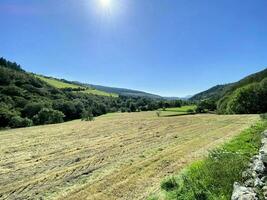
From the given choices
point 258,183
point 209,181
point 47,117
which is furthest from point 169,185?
point 47,117

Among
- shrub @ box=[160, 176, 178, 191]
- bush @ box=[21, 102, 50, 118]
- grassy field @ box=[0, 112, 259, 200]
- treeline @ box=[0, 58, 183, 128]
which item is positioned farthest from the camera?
bush @ box=[21, 102, 50, 118]

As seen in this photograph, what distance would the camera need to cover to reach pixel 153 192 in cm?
1298

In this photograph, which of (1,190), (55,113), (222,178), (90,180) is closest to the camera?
(222,178)

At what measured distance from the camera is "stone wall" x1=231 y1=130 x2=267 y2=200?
9.14 metres

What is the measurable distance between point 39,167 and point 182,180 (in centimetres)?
872

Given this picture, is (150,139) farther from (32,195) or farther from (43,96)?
(43,96)

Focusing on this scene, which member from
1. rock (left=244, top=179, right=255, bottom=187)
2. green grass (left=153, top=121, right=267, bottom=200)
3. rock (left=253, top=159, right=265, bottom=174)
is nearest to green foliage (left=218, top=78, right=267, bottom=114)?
green grass (left=153, top=121, right=267, bottom=200)

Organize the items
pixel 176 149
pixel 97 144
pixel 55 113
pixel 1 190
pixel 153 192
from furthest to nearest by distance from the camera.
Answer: pixel 55 113 → pixel 97 144 → pixel 176 149 → pixel 1 190 → pixel 153 192

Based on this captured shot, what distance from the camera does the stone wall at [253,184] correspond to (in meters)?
9.14

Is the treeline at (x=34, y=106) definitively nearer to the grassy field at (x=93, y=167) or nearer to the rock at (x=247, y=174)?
the grassy field at (x=93, y=167)

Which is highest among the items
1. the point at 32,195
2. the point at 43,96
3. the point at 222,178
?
the point at 43,96

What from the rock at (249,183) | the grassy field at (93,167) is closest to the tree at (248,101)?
the grassy field at (93,167)

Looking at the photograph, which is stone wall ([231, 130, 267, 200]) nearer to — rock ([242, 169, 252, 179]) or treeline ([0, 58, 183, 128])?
rock ([242, 169, 252, 179])

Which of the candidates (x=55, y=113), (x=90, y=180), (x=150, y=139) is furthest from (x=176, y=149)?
(x=55, y=113)
